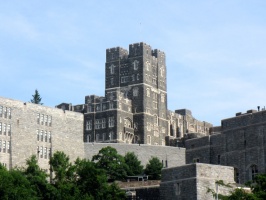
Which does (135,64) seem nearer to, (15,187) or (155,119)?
(155,119)

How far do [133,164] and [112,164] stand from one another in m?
8.01

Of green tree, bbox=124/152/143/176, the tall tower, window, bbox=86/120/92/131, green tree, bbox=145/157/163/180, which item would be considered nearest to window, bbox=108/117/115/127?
window, bbox=86/120/92/131

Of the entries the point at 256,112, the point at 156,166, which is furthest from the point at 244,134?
the point at 156,166

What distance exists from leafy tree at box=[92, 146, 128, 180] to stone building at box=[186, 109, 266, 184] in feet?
45.5

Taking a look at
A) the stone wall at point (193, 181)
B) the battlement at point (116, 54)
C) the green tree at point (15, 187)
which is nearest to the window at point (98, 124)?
the battlement at point (116, 54)

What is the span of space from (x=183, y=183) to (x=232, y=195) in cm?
508

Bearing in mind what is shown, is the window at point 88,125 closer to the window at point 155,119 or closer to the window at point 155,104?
the window at point 155,119

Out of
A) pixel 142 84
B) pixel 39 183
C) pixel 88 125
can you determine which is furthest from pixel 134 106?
pixel 39 183

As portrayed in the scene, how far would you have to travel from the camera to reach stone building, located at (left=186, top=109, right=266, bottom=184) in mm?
103812

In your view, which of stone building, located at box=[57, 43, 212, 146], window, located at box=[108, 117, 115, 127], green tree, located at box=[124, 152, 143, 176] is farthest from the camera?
stone building, located at box=[57, 43, 212, 146]

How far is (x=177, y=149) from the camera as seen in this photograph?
458 ft

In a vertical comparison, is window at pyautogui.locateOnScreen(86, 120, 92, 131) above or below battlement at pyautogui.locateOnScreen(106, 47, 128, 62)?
below

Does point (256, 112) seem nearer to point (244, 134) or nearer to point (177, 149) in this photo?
point (244, 134)

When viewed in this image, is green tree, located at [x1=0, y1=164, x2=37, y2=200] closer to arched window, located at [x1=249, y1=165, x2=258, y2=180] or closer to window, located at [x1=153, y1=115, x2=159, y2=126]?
arched window, located at [x1=249, y1=165, x2=258, y2=180]
